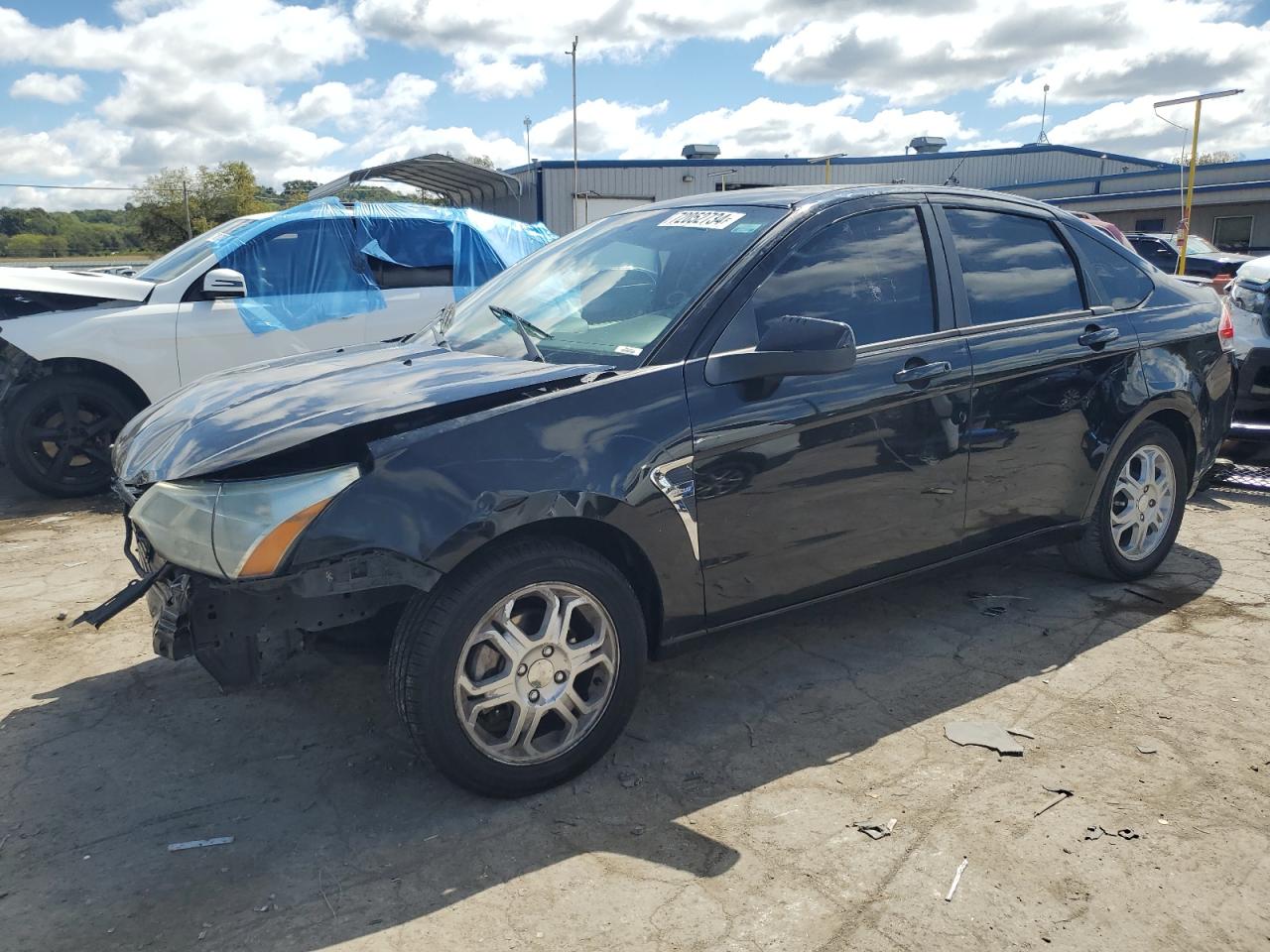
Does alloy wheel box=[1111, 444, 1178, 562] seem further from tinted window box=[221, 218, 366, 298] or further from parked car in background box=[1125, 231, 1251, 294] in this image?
parked car in background box=[1125, 231, 1251, 294]

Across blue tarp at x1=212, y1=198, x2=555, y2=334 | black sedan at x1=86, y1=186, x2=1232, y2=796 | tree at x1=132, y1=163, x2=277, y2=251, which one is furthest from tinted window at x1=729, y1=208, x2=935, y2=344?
tree at x1=132, y1=163, x2=277, y2=251

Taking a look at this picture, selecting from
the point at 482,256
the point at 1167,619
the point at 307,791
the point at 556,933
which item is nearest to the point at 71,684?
the point at 307,791

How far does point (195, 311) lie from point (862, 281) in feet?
17.2

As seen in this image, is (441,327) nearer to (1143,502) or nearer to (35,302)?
(1143,502)

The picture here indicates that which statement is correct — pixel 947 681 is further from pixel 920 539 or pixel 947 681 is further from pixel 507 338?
pixel 507 338

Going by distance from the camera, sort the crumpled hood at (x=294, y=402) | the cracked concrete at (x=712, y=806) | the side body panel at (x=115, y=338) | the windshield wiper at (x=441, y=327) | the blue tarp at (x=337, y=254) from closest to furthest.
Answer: the cracked concrete at (x=712, y=806), the crumpled hood at (x=294, y=402), the windshield wiper at (x=441, y=327), the side body panel at (x=115, y=338), the blue tarp at (x=337, y=254)

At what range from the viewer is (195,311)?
696 cm

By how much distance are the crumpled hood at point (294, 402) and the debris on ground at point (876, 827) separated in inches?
61.8

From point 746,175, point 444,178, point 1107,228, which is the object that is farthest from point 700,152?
point 1107,228

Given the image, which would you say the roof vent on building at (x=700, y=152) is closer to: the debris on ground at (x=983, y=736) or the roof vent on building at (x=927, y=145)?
the roof vent on building at (x=927, y=145)

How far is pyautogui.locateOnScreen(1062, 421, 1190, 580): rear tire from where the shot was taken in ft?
14.8

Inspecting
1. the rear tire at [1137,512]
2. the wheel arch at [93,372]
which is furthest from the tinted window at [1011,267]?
the wheel arch at [93,372]

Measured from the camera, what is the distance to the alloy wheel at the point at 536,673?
9.18 ft

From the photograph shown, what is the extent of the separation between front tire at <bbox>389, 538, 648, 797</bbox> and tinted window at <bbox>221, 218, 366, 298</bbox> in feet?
17.6
